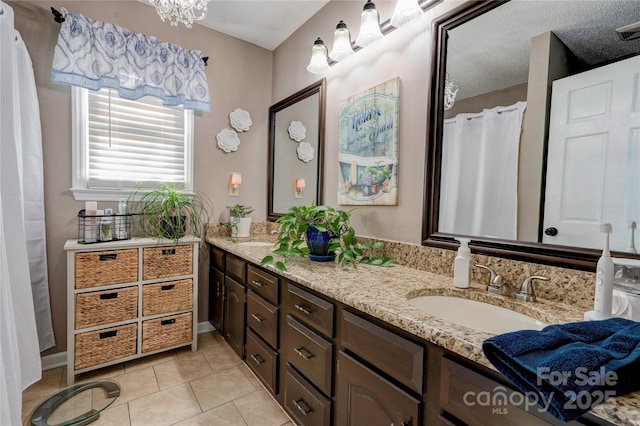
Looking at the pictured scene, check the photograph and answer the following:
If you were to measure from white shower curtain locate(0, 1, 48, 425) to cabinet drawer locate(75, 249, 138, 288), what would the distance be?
32 centimetres

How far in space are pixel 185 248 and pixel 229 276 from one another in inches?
15.6

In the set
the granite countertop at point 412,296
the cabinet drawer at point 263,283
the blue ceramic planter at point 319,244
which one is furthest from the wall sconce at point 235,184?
the blue ceramic planter at point 319,244

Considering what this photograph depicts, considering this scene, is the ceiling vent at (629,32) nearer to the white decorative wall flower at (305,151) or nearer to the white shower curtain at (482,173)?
the white shower curtain at (482,173)

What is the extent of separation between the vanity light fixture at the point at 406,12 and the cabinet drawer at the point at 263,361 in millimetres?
1849

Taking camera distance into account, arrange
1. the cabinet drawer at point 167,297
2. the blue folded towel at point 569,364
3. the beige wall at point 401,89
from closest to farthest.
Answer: the blue folded towel at point 569,364 → the beige wall at point 401,89 → the cabinet drawer at point 167,297

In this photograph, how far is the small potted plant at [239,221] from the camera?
8.45 ft

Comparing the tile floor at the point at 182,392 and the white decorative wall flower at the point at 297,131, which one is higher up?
the white decorative wall flower at the point at 297,131

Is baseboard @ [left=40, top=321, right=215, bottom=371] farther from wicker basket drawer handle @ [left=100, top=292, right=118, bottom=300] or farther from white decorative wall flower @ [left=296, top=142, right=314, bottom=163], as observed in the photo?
white decorative wall flower @ [left=296, top=142, right=314, bottom=163]

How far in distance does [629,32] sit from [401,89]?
880 millimetres

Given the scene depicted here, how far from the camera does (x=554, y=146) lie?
40.5 inches

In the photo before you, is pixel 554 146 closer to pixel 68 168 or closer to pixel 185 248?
pixel 185 248

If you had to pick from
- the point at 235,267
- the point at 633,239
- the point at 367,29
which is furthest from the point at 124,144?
the point at 633,239

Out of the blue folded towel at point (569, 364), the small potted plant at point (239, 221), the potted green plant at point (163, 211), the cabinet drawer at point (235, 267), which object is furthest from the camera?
the small potted plant at point (239, 221)

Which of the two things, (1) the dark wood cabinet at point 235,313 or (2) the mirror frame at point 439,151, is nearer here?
(2) the mirror frame at point 439,151
